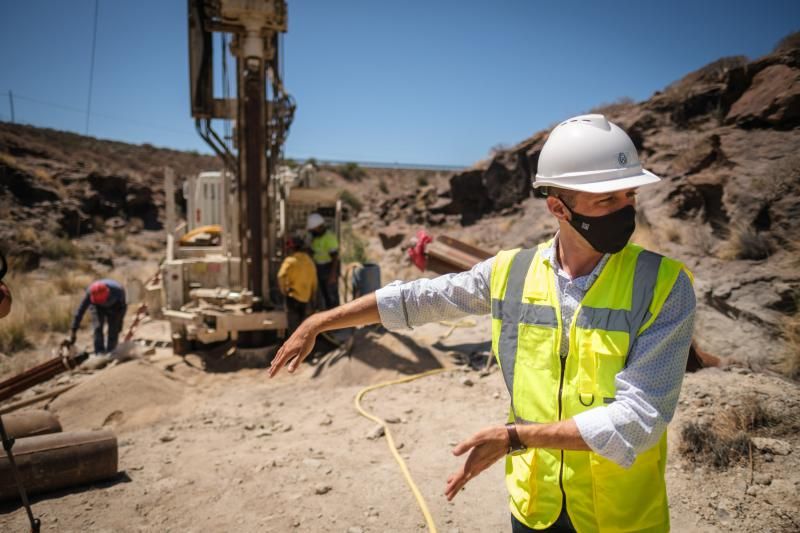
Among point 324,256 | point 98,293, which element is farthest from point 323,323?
point 98,293

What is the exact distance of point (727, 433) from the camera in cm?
377

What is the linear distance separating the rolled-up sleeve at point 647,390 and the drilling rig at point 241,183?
7.36 meters

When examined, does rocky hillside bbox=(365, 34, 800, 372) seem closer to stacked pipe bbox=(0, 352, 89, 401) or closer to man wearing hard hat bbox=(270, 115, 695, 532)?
man wearing hard hat bbox=(270, 115, 695, 532)

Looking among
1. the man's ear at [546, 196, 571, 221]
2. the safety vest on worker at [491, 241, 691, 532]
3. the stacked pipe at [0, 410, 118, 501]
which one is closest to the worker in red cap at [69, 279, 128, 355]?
the stacked pipe at [0, 410, 118, 501]

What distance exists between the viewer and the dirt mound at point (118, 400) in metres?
6.04

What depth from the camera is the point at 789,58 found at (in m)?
9.40

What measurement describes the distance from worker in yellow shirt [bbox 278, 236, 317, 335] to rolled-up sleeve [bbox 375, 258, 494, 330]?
248 inches

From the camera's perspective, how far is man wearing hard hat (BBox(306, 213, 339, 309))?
9.29 meters

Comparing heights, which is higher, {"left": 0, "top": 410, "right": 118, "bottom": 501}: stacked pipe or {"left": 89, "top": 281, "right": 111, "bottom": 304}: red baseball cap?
{"left": 89, "top": 281, "right": 111, "bottom": 304}: red baseball cap

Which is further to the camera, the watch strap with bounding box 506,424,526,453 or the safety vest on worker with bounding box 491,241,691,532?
the safety vest on worker with bounding box 491,241,691,532

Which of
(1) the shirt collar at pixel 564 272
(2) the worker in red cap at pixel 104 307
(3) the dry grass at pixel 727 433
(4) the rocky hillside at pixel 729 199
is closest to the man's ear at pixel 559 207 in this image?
(1) the shirt collar at pixel 564 272

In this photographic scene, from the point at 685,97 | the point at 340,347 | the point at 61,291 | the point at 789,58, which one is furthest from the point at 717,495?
the point at 61,291

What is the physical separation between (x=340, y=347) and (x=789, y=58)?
Answer: 32.5ft

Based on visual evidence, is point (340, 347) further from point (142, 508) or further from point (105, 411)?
point (142, 508)
